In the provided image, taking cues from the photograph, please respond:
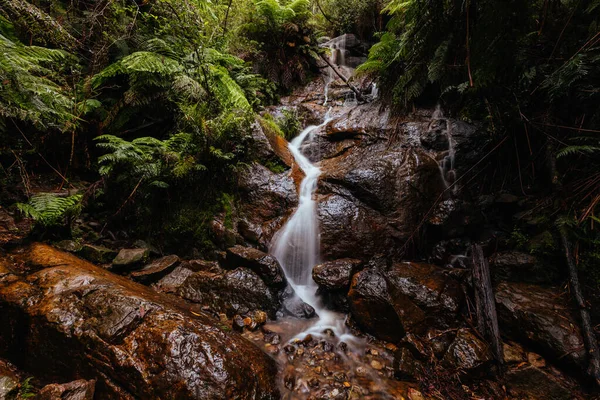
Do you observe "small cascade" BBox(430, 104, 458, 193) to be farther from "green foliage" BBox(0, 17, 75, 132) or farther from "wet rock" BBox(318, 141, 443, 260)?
"green foliage" BBox(0, 17, 75, 132)

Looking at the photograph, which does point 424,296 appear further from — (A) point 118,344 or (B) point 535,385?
(A) point 118,344

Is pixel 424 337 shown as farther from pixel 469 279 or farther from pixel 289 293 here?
pixel 289 293

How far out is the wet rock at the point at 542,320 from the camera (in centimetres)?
236

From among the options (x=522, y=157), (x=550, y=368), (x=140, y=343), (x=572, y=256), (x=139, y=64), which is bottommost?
(x=550, y=368)

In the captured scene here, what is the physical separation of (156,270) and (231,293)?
45.1 inches

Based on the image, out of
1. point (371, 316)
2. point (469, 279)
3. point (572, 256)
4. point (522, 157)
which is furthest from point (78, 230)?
point (522, 157)

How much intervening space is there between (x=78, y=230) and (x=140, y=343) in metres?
2.63

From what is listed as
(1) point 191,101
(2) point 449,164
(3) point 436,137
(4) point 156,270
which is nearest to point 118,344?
(4) point 156,270

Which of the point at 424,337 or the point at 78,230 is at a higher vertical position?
the point at 78,230

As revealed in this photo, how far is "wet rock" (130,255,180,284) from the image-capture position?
11.0ft

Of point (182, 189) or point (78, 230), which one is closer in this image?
point (78, 230)

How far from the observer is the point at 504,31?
1.41m

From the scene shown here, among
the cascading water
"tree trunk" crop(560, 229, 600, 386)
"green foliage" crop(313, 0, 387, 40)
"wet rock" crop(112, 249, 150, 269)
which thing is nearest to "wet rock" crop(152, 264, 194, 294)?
"wet rock" crop(112, 249, 150, 269)

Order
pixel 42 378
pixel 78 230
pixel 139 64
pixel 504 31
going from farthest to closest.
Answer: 1. pixel 139 64
2. pixel 78 230
3. pixel 42 378
4. pixel 504 31
